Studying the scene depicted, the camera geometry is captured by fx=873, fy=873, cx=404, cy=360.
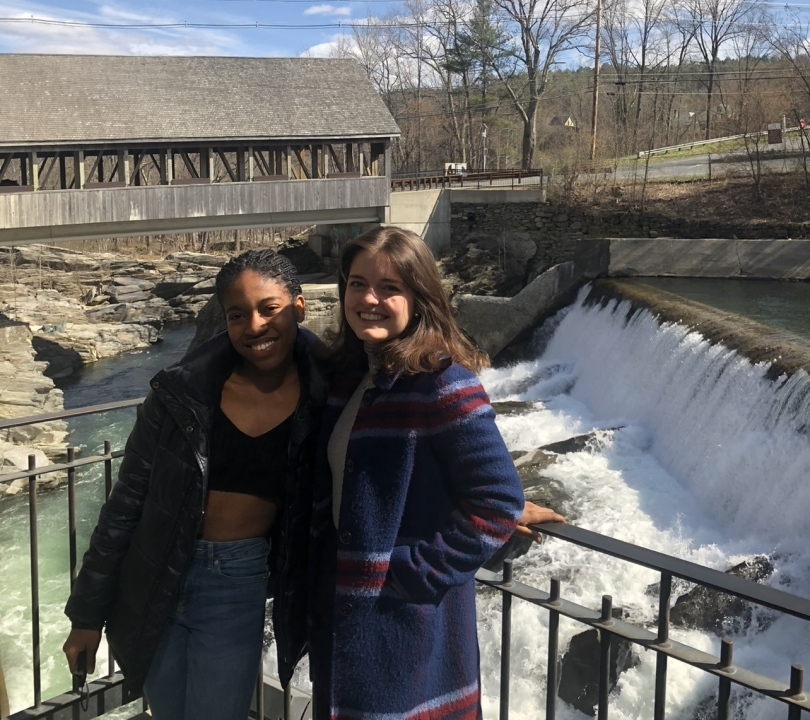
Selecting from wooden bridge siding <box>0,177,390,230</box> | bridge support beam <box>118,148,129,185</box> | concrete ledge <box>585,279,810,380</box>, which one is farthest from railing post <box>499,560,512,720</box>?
bridge support beam <box>118,148,129,185</box>

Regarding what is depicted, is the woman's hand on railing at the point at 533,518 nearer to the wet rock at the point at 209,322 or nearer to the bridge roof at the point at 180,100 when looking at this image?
the bridge roof at the point at 180,100

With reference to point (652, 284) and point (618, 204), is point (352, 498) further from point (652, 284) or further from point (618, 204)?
point (618, 204)

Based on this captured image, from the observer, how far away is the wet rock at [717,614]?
6.68 meters

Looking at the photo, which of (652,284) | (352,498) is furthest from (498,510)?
(652,284)

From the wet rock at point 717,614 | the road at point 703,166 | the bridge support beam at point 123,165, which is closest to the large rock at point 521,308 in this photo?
the road at point 703,166

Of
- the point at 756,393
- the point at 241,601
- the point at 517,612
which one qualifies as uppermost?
the point at 241,601

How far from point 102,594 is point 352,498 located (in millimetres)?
843

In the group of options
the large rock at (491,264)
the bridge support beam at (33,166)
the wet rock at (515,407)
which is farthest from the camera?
the large rock at (491,264)

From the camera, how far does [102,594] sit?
2.24 metres

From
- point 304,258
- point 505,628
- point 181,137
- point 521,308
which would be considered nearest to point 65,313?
point 304,258

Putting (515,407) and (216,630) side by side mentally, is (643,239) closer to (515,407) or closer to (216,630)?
(515,407)

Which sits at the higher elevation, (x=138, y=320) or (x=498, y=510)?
(x=498, y=510)

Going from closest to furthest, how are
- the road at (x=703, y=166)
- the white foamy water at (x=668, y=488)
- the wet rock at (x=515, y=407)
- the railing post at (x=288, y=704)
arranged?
the railing post at (x=288, y=704)
the white foamy water at (x=668, y=488)
the wet rock at (x=515, y=407)
the road at (x=703, y=166)

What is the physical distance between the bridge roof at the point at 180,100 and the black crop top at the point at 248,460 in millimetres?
20446
